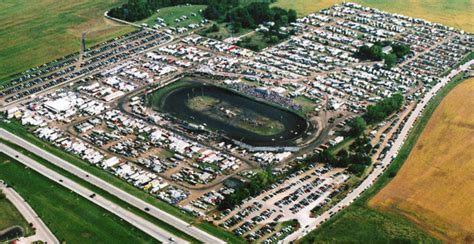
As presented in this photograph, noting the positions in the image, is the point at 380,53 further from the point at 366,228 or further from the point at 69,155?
the point at 69,155

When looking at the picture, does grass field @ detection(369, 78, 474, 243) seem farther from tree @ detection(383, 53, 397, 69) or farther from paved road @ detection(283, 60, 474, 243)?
tree @ detection(383, 53, 397, 69)

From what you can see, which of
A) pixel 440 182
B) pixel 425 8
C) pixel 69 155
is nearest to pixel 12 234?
pixel 69 155

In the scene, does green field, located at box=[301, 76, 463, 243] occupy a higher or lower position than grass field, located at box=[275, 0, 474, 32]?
lower

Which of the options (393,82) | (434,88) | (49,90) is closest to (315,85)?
(393,82)

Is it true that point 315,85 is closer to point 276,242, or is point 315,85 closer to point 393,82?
point 393,82

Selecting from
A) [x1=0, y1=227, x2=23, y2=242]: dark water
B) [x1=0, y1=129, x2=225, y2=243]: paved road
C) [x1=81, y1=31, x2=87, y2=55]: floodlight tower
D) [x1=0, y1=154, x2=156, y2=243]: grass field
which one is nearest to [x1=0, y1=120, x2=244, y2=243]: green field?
[x1=0, y1=129, x2=225, y2=243]: paved road

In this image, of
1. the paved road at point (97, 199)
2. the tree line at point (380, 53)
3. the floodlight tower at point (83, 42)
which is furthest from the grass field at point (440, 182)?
the floodlight tower at point (83, 42)
